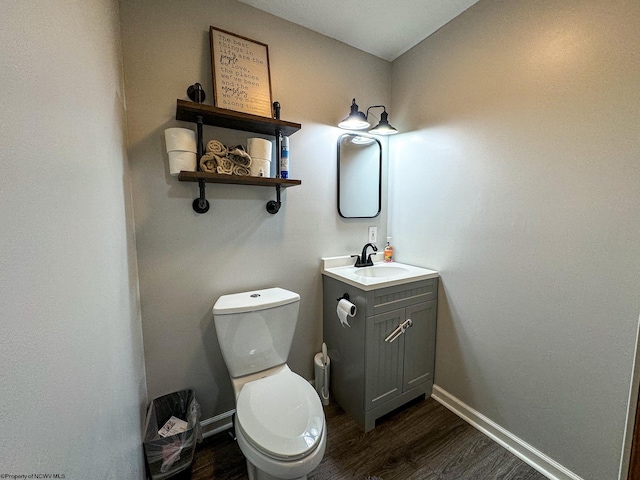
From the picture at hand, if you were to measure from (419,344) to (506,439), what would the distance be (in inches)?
25.0

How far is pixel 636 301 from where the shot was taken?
1.03 m

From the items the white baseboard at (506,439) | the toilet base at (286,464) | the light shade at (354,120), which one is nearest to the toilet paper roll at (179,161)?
the light shade at (354,120)

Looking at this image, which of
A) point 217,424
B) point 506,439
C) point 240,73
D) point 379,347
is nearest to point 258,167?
point 240,73

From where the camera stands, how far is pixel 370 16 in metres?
1.63

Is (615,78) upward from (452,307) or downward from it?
upward

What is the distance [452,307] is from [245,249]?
1.40 meters

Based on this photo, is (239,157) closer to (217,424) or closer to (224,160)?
(224,160)

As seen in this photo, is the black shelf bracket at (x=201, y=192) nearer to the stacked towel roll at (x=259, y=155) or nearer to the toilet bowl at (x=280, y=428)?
the stacked towel roll at (x=259, y=155)

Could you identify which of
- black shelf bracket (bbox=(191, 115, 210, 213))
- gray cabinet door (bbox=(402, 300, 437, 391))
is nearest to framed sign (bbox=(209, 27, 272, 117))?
black shelf bracket (bbox=(191, 115, 210, 213))

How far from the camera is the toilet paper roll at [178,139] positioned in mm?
1251

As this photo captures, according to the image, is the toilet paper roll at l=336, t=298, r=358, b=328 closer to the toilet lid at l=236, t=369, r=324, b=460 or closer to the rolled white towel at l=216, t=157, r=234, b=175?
the toilet lid at l=236, t=369, r=324, b=460

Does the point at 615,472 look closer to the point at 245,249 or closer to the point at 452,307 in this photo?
the point at 452,307

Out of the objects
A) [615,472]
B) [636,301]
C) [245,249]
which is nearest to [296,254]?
[245,249]

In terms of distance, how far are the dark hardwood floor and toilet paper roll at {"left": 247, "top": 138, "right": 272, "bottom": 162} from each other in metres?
1.66
